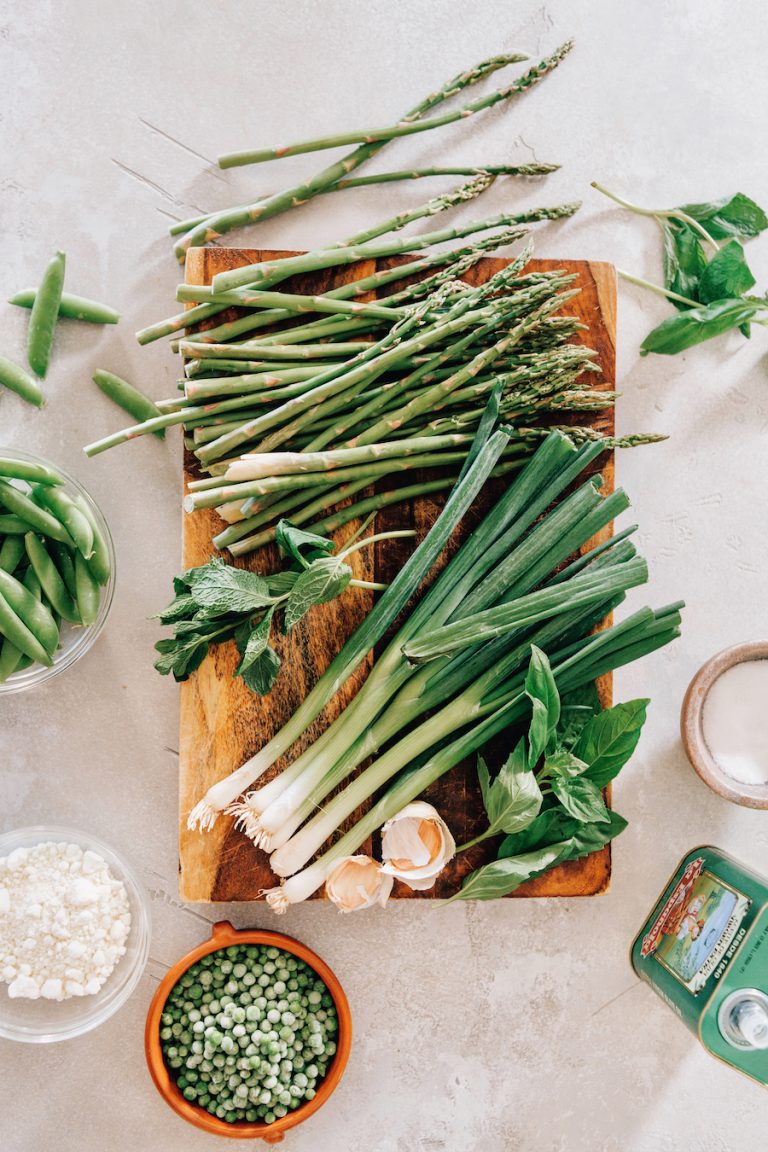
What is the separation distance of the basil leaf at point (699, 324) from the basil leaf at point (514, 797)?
2.86 feet

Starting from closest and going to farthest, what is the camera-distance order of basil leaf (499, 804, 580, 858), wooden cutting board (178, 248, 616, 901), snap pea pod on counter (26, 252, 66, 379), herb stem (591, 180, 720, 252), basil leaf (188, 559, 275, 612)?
basil leaf (188, 559, 275, 612), basil leaf (499, 804, 580, 858), wooden cutting board (178, 248, 616, 901), snap pea pod on counter (26, 252, 66, 379), herb stem (591, 180, 720, 252)

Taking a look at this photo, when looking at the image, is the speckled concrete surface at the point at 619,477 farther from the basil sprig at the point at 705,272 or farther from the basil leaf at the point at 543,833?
the basil leaf at the point at 543,833

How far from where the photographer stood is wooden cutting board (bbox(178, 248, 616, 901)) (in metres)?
1.53

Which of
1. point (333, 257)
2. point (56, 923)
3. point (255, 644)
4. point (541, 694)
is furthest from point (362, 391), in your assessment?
point (56, 923)

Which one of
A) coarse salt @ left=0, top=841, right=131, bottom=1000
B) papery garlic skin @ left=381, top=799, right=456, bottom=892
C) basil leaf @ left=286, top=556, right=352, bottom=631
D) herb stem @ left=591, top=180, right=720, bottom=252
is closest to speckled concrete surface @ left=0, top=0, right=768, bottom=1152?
herb stem @ left=591, top=180, right=720, bottom=252

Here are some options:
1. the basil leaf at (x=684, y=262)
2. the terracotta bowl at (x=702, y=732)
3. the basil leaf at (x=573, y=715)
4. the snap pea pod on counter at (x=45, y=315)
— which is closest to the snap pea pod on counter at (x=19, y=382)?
the snap pea pod on counter at (x=45, y=315)

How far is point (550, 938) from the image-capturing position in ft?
5.84

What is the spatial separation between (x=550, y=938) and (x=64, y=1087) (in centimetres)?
102

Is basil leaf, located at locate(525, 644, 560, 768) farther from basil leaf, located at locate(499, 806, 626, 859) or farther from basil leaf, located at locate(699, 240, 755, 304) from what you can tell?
basil leaf, located at locate(699, 240, 755, 304)

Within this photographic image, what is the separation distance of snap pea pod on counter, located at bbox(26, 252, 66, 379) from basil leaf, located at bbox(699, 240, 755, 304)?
126 centimetres

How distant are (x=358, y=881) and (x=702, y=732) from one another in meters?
0.72

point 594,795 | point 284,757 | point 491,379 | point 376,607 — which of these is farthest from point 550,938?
point 491,379

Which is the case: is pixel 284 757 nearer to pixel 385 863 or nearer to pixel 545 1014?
pixel 385 863

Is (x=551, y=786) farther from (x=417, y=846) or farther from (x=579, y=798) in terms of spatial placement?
(x=417, y=846)
